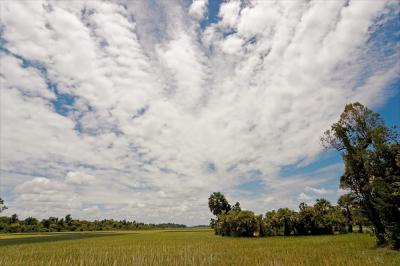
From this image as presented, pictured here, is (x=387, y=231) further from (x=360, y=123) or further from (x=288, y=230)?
(x=288, y=230)

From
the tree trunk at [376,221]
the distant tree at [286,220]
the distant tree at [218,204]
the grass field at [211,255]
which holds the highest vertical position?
the distant tree at [218,204]

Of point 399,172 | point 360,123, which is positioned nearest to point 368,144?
point 360,123

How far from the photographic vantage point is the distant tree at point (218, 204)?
84000mm

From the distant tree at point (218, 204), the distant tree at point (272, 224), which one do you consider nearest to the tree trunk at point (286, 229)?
the distant tree at point (272, 224)

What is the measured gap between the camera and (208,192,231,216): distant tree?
84000 mm

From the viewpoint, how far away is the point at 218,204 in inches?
3332

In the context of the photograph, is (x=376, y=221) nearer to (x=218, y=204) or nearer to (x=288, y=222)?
(x=288, y=222)

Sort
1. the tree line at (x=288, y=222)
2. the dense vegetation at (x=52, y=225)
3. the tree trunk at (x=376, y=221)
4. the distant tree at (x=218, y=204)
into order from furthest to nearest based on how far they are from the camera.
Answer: the dense vegetation at (x=52, y=225), the distant tree at (x=218, y=204), the tree line at (x=288, y=222), the tree trunk at (x=376, y=221)

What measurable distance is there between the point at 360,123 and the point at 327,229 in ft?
131

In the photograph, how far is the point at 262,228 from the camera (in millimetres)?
61625

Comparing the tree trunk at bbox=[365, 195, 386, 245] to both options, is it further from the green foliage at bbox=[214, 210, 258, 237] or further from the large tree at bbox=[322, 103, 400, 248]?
the green foliage at bbox=[214, 210, 258, 237]

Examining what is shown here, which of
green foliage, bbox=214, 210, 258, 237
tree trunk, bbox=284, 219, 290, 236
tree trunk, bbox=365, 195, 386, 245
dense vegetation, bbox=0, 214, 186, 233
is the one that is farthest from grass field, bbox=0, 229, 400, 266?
dense vegetation, bbox=0, 214, 186, 233

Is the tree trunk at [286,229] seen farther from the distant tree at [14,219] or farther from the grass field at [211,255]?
the distant tree at [14,219]

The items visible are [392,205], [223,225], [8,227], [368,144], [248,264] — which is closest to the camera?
[248,264]
